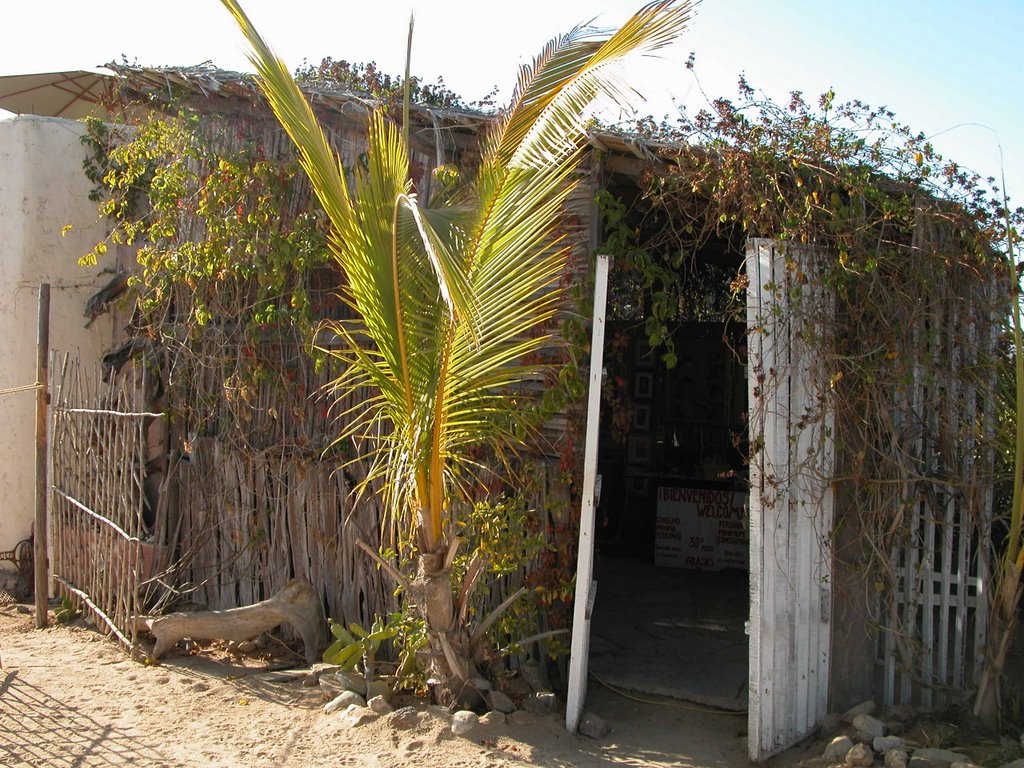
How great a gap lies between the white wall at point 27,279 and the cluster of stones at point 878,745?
6.45m

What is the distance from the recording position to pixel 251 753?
476cm

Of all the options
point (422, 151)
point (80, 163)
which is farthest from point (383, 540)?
point (80, 163)

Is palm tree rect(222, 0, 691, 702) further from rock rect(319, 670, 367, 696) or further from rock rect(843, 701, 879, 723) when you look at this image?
rock rect(843, 701, 879, 723)

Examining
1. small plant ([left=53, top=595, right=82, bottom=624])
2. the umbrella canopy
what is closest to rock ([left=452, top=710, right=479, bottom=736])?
small plant ([left=53, top=595, right=82, bottom=624])

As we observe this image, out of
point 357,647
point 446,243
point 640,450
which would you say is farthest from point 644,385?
point 446,243

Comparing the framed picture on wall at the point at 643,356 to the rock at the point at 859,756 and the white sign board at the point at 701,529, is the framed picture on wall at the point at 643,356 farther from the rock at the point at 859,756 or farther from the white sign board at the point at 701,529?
the rock at the point at 859,756

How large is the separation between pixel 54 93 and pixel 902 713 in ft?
32.2

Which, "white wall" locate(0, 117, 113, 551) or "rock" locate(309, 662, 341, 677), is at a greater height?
"white wall" locate(0, 117, 113, 551)

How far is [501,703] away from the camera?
5.07m

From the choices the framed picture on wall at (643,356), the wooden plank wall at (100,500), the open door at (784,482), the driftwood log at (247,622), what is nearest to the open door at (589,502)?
the open door at (784,482)

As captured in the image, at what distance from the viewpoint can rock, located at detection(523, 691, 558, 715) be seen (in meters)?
5.11

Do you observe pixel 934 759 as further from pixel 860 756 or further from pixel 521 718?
pixel 521 718

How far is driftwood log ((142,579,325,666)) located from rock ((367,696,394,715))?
0.98 meters

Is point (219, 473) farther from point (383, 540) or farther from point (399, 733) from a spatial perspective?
point (399, 733)
